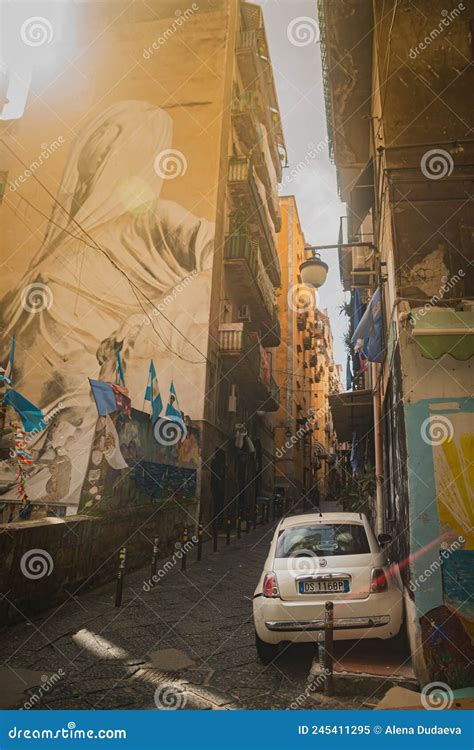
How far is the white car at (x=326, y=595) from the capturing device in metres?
5.01

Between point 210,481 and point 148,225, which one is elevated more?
point 148,225

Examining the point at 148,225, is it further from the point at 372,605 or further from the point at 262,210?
the point at 372,605

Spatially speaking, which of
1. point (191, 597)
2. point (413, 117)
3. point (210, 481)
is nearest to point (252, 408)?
point (210, 481)

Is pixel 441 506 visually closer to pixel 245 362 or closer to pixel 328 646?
pixel 328 646

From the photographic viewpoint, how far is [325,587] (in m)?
5.16

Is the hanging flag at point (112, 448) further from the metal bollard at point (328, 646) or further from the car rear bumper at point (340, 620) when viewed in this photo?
the metal bollard at point (328, 646)

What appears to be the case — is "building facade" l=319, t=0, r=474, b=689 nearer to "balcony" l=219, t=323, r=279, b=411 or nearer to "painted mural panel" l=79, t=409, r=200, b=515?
"painted mural panel" l=79, t=409, r=200, b=515

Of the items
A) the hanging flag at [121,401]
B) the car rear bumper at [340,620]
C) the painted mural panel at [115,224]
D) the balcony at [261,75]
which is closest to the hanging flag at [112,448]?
the hanging flag at [121,401]

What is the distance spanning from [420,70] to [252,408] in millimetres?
21453

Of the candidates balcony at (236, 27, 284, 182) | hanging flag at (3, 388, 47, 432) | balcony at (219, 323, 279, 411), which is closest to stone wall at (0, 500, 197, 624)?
hanging flag at (3, 388, 47, 432)

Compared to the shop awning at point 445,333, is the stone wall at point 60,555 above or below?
below

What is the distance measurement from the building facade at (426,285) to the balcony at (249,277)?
11542 mm

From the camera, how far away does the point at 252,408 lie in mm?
27469

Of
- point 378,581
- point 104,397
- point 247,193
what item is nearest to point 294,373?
point 247,193
